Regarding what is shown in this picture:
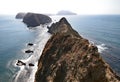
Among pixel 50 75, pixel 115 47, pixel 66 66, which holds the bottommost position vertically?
pixel 115 47

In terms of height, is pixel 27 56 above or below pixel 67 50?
below

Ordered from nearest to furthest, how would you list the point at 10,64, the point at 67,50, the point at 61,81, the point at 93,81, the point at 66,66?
the point at 93,81
the point at 61,81
the point at 66,66
the point at 67,50
the point at 10,64

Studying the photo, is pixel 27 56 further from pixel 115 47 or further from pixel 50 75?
pixel 115 47

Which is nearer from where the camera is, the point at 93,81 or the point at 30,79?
the point at 93,81

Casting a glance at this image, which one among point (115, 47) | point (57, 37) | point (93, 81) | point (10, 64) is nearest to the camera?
point (93, 81)

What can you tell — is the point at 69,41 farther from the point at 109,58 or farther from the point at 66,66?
the point at 109,58

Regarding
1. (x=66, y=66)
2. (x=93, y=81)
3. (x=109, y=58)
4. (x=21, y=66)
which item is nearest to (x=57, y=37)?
(x=21, y=66)
